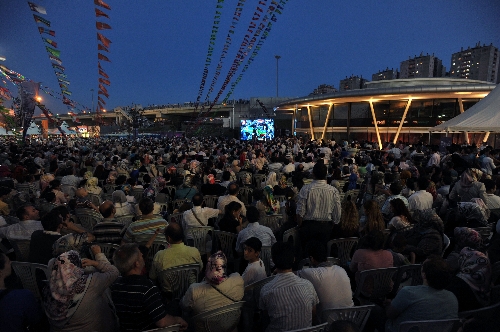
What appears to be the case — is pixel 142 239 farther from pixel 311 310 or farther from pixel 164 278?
pixel 311 310

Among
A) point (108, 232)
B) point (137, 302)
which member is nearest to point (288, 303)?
point (137, 302)

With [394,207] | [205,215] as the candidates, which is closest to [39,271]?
[205,215]

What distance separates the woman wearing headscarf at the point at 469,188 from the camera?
6.86 metres

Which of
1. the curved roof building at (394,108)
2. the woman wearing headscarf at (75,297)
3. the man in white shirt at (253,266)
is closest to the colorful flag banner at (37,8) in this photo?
the woman wearing headscarf at (75,297)

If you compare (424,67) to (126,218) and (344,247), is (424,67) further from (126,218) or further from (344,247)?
(126,218)

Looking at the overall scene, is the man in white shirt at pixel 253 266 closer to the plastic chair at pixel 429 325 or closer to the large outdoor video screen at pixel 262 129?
the plastic chair at pixel 429 325

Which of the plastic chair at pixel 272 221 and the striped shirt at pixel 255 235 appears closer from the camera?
the striped shirt at pixel 255 235

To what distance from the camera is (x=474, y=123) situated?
46.6ft

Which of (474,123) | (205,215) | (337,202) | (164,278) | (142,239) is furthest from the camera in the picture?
(474,123)

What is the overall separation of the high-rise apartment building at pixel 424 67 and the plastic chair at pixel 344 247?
141594 millimetres

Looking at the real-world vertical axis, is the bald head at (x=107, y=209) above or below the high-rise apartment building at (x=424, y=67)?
below

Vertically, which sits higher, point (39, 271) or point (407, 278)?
point (39, 271)

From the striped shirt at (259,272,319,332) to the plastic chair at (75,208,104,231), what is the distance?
4628 millimetres

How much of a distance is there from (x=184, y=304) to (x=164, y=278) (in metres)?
0.89
